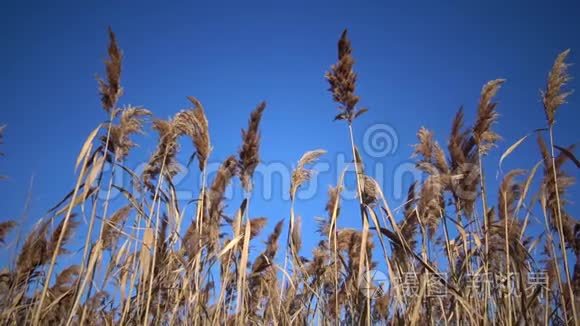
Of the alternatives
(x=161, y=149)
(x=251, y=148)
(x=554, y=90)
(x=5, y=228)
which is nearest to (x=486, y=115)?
(x=554, y=90)

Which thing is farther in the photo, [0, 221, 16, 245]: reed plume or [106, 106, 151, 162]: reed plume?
[0, 221, 16, 245]: reed plume

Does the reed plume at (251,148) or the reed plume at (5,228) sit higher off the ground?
the reed plume at (251,148)

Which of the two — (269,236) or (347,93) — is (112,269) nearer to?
(347,93)

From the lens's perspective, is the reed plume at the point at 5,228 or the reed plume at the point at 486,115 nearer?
the reed plume at the point at 486,115

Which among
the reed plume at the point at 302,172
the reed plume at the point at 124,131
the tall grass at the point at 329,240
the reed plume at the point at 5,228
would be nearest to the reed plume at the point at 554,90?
the tall grass at the point at 329,240

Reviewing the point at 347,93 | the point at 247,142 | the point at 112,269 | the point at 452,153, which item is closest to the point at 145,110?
the point at 247,142

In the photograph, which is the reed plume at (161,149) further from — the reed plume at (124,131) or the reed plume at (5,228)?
the reed plume at (5,228)

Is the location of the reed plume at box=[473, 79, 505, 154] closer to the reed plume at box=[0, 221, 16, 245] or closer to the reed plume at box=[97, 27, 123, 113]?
the reed plume at box=[97, 27, 123, 113]

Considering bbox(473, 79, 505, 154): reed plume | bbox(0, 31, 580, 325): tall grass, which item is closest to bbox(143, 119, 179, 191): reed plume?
bbox(0, 31, 580, 325): tall grass

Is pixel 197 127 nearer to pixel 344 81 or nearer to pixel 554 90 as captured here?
pixel 344 81

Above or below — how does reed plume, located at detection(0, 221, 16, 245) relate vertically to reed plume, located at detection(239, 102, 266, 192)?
below

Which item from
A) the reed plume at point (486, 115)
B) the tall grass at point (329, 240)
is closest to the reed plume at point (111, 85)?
the tall grass at point (329, 240)

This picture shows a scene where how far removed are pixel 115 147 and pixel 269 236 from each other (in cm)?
320

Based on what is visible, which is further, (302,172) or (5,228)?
(5,228)
